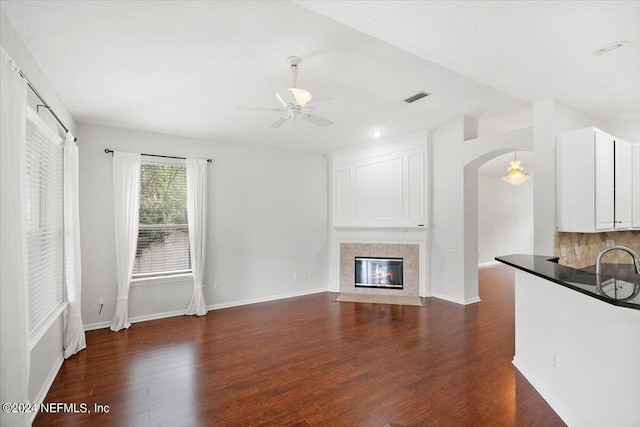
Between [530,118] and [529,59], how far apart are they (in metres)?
2.91

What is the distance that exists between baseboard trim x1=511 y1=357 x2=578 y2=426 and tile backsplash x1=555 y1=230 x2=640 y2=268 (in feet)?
4.32

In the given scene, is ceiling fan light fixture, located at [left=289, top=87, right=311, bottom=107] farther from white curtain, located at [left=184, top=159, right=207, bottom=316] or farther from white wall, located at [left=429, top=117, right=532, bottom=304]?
white wall, located at [left=429, top=117, right=532, bottom=304]

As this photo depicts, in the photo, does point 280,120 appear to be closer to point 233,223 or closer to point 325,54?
point 325,54

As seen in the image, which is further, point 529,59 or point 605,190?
point 605,190

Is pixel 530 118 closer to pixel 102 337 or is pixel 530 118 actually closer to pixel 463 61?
pixel 463 61

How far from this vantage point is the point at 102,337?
3.99 meters

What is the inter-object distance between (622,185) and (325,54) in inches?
140

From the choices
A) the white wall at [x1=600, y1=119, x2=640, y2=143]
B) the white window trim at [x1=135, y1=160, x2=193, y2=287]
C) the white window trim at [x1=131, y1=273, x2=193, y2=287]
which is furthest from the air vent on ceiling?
the white window trim at [x1=131, y1=273, x2=193, y2=287]

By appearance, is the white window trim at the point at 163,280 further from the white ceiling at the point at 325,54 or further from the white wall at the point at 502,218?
the white wall at the point at 502,218

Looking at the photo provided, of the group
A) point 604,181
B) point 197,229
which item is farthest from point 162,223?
point 604,181

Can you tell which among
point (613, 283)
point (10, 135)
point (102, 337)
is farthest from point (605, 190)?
point (102, 337)

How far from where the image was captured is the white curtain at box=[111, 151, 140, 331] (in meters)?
4.36

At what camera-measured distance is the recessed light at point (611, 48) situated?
7.25 feet

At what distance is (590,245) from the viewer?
12.6 feet
